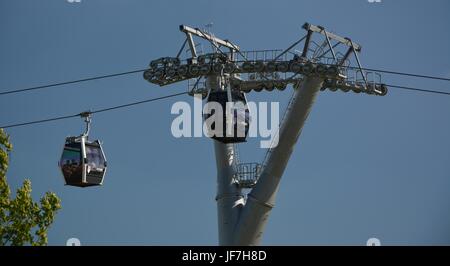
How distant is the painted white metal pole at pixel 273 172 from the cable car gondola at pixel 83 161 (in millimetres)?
10874

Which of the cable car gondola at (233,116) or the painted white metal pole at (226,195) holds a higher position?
the cable car gondola at (233,116)

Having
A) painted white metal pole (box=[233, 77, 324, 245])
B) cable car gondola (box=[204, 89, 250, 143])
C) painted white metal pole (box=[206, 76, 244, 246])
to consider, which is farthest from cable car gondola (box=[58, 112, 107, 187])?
painted white metal pole (box=[206, 76, 244, 246])

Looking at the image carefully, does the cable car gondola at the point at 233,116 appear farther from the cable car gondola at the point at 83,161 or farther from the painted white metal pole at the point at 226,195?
the painted white metal pole at the point at 226,195

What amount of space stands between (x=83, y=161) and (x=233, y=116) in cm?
586

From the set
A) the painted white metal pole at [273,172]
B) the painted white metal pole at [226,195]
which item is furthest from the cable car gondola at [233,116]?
the painted white metal pole at [226,195]

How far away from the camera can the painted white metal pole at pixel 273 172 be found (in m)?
44.3

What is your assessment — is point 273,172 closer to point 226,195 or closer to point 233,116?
point 226,195

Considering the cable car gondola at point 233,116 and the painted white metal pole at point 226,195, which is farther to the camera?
the painted white metal pole at point 226,195

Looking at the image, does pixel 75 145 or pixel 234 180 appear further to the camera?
pixel 234 180
